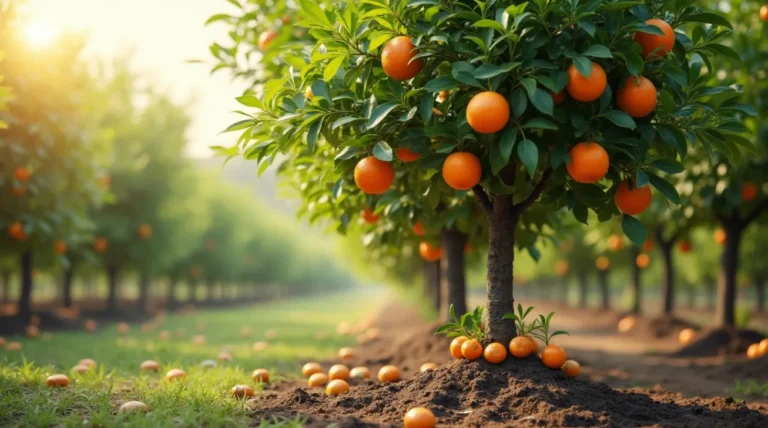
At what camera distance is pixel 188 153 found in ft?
72.1

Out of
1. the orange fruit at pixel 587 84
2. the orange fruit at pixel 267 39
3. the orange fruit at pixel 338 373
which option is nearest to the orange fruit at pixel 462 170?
the orange fruit at pixel 587 84

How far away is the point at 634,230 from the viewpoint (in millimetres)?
4234

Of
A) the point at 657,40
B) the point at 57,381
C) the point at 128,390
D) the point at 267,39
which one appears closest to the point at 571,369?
the point at 657,40

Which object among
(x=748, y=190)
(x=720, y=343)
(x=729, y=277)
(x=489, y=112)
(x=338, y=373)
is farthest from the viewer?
(x=729, y=277)

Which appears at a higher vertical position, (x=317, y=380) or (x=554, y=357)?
(x=554, y=357)

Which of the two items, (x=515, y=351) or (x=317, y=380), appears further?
(x=317, y=380)

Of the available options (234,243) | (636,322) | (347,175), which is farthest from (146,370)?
(234,243)

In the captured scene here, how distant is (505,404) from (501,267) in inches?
49.5

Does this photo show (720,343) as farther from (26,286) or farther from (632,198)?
(26,286)

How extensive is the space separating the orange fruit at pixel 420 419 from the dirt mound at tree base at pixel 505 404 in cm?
21

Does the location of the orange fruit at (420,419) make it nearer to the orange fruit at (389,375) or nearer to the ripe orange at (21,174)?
the orange fruit at (389,375)

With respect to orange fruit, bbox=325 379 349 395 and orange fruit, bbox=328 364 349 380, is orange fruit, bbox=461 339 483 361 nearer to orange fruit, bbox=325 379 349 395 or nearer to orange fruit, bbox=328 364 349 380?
orange fruit, bbox=325 379 349 395

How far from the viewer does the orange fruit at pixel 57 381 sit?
220 inches

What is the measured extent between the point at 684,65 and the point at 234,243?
32.4 metres
